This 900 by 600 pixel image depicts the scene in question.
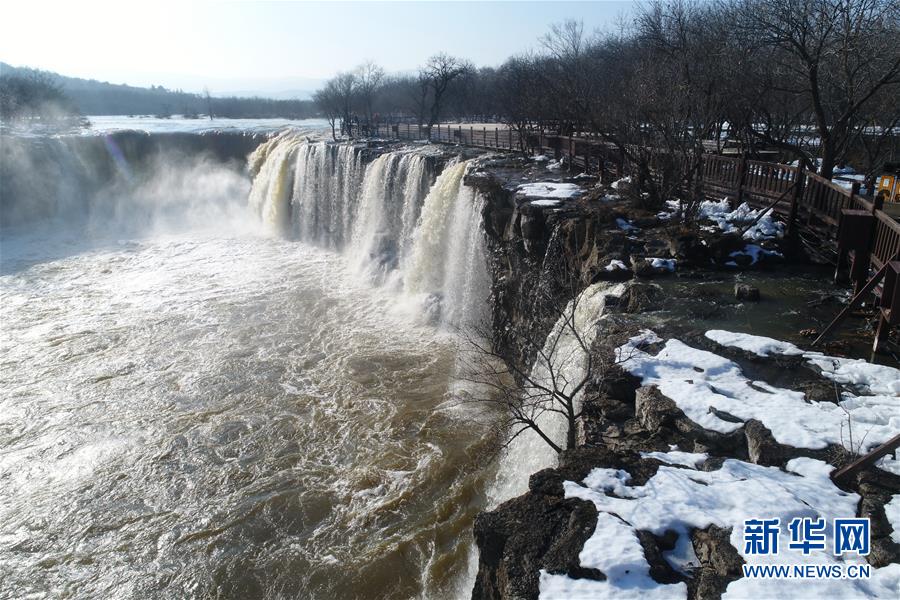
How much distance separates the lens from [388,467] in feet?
34.5

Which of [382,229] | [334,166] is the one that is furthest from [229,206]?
[382,229]

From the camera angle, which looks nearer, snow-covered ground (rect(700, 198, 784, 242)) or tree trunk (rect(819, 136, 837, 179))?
snow-covered ground (rect(700, 198, 784, 242))

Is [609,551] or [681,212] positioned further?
[681,212]

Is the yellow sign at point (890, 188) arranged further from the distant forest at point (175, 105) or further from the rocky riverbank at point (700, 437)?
the distant forest at point (175, 105)

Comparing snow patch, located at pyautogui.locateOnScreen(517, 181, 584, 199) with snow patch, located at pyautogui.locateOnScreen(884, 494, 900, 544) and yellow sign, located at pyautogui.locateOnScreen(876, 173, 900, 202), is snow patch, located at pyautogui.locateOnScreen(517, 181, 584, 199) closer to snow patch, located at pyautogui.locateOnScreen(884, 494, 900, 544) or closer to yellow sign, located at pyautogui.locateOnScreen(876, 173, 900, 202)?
yellow sign, located at pyautogui.locateOnScreen(876, 173, 900, 202)

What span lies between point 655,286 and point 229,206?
1113 inches

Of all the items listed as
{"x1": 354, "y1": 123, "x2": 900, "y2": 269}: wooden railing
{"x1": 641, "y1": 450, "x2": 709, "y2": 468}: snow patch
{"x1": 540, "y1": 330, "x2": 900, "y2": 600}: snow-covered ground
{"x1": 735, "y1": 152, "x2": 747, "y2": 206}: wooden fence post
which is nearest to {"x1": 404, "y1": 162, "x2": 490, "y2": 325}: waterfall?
{"x1": 354, "y1": 123, "x2": 900, "y2": 269}: wooden railing

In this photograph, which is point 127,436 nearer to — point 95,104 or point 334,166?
point 334,166

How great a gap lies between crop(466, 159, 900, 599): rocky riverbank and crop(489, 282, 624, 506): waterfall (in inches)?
16.2

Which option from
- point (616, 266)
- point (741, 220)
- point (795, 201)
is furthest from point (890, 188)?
point (616, 266)

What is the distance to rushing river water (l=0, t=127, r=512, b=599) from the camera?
852 centimetres

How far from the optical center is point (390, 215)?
856 inches

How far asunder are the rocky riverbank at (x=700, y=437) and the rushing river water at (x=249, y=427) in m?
3.21

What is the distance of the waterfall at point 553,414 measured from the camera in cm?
835
